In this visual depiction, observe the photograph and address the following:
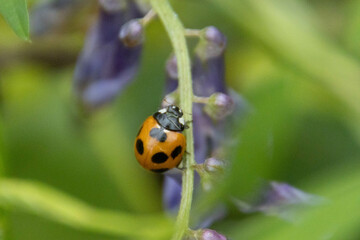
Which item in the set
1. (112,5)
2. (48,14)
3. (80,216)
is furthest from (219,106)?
(48,14)

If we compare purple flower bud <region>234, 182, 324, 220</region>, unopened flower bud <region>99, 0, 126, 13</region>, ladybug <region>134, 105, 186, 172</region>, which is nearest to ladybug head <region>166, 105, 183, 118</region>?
ladybug <region>134, 105, 186, 172</region>

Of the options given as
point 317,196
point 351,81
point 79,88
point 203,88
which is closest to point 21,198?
point 79,88

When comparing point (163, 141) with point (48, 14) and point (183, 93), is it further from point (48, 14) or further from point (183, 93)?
point (48, 14)

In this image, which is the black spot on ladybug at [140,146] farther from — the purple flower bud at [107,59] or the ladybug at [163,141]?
the purple flower bud at [107,59]

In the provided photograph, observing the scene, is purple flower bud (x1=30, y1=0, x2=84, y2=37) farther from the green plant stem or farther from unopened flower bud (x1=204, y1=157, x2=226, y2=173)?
unopened flower bud (x1=204, y1=157, x2=226, y2=173)

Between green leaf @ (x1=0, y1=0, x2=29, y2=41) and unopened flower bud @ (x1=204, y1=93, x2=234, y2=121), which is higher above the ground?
green leaf @ (x1=0, y1=0, x2=29, y2=41)

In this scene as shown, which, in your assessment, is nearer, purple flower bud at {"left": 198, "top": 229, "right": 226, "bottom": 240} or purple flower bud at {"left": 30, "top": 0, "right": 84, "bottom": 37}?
purple flower bud at {"left": 198, "top": 229, "right": 226, "bottom": 240}

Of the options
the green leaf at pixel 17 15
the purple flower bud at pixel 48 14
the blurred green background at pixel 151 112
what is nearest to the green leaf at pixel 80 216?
the blurred green background at pixel 151 112
